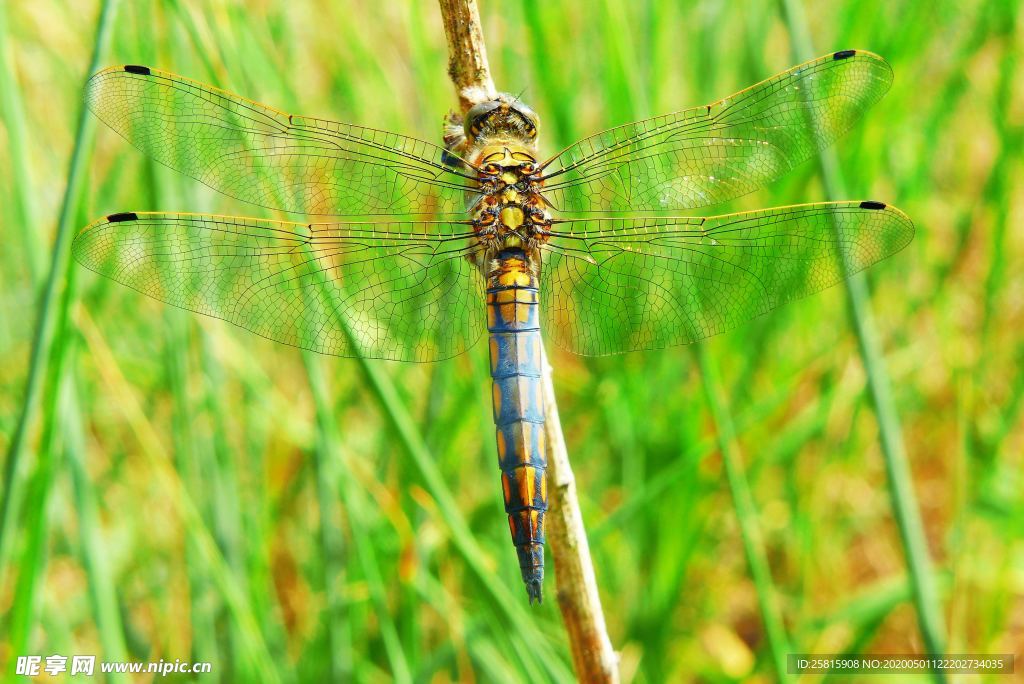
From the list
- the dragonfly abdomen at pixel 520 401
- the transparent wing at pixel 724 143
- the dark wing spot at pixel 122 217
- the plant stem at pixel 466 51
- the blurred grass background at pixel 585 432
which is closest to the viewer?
the plant stem at pixel 466 51

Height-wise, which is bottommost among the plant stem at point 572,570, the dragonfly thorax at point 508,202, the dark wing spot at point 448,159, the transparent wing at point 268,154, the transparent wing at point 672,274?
the plant stem at point 572,570

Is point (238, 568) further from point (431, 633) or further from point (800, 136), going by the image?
point (800, 136)

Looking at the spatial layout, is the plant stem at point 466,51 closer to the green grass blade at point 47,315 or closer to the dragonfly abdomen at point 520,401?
the dragonfly abdomen at point 520,401

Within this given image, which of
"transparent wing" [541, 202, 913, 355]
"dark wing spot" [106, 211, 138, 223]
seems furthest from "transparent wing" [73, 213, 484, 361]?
"transparent wing" [541, 202, 913, 355]

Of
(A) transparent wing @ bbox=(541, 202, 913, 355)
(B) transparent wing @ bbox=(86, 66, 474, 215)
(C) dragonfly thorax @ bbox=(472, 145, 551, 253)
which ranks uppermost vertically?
(B) transparent wing @ bbox=(86, 66, 474, 215)

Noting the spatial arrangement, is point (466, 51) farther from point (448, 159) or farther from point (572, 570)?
point (572, 570)

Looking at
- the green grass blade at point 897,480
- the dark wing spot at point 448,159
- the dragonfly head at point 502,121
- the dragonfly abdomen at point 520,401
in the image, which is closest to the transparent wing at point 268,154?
the dark wing spot at point 448,159

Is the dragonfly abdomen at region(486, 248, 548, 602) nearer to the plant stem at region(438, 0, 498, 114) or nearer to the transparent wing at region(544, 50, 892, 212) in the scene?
the transparent wing at region(544, 50, 892, 212)
